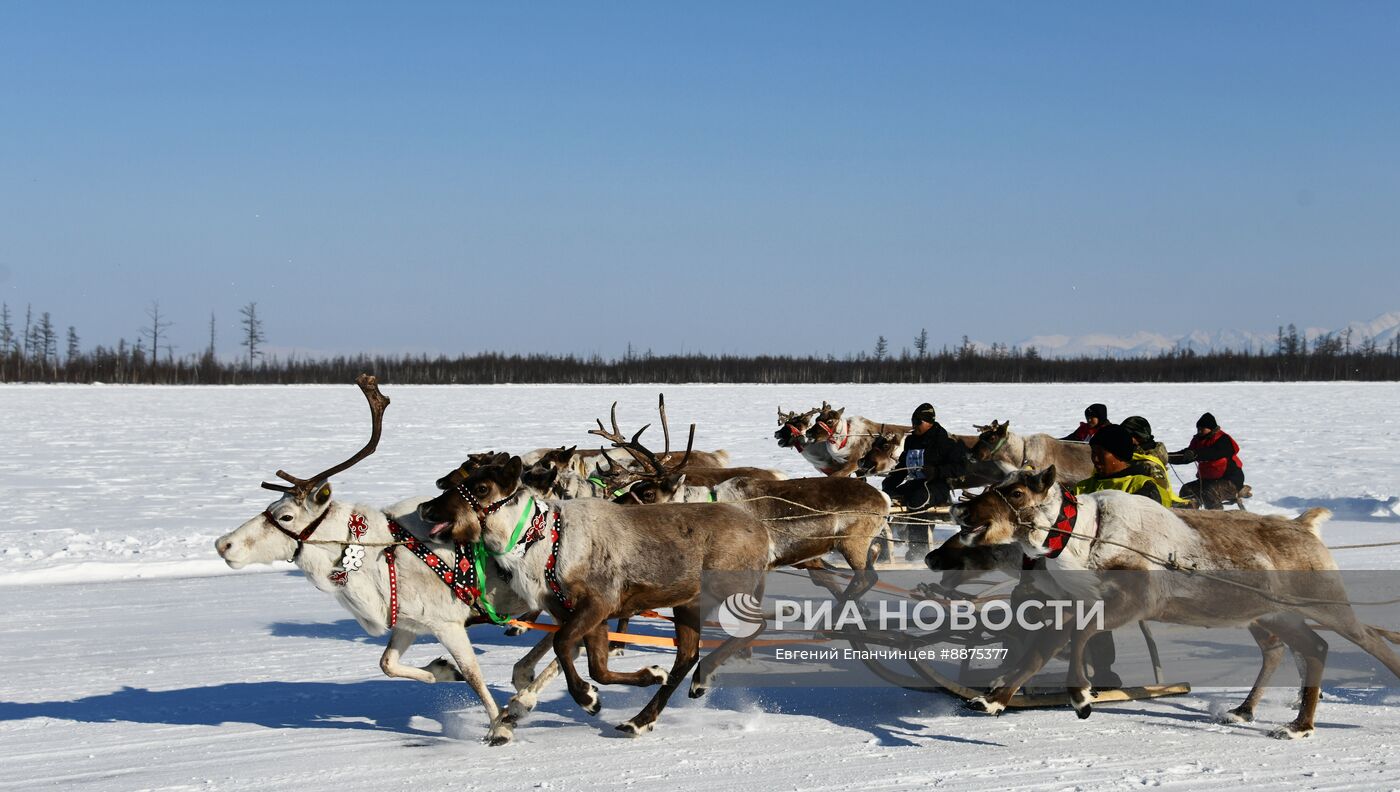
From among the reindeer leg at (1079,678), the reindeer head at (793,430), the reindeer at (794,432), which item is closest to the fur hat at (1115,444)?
the reindeer leg at (1079,678)

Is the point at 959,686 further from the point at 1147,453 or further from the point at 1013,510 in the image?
the point at 1147,453

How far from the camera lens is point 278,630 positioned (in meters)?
9.20

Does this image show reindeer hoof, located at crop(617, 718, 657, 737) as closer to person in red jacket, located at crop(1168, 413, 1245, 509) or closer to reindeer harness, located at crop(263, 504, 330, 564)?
reindeer harness, located at crop(263, 504, 330, 564)

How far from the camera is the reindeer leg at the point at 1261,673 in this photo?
6.28 meters

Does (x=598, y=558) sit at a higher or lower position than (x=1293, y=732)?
higher

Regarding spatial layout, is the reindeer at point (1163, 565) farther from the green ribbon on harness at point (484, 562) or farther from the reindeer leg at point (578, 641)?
the green ribbon on harness at point (484, 562)

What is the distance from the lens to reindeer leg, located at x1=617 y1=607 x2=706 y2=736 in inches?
243

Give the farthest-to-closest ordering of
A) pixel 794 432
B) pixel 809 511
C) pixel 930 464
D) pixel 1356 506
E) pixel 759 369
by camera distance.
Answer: pixel 759 369 → pixel 1356 506 → pixel 794 432 → pixel 930 464 → pixel 809 511

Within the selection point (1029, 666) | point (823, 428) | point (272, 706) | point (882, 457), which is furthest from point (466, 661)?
point (823, 428)

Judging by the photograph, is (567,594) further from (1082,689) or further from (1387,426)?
(1387,426)

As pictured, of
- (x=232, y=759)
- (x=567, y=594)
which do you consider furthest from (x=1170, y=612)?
(x=232, y=759)

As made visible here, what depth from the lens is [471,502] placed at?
592 centimetres

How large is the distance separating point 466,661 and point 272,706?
5.12ft

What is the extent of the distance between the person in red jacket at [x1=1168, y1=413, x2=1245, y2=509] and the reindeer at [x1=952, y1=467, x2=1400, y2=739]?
4.24m
